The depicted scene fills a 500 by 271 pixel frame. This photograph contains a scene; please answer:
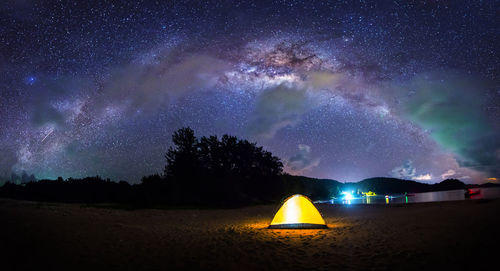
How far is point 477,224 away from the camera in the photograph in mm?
11805

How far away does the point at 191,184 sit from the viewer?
150ft

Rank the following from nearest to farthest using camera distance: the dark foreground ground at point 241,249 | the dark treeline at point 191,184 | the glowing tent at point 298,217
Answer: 1. the dark foreground ground at point 241,249
2. the glowing tent at point 298,217
3. the dark treeline at point 191,184

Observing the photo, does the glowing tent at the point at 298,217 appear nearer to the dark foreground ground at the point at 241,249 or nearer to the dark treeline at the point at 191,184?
the dark foreground ground at the point at 241,249

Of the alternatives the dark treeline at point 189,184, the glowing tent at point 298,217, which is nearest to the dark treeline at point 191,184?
the dark treeline at point 189,184

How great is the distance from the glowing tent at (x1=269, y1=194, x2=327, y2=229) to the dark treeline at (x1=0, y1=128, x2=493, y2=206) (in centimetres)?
2602

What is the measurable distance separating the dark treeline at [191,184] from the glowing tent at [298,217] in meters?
26.0

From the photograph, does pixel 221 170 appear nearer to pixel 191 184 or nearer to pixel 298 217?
pixel 191 184

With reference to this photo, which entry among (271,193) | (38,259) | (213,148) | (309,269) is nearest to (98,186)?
(213,148)

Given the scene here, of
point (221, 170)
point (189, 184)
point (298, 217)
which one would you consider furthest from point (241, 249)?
point (221, 170)

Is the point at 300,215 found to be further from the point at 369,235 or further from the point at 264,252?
the point at 264,252

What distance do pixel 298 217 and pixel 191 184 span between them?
33.8m

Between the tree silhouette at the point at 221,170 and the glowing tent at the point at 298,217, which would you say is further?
the tree silhouette at the point at 221,170

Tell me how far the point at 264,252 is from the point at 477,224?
9.83 metres

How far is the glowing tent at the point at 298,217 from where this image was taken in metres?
14.5
